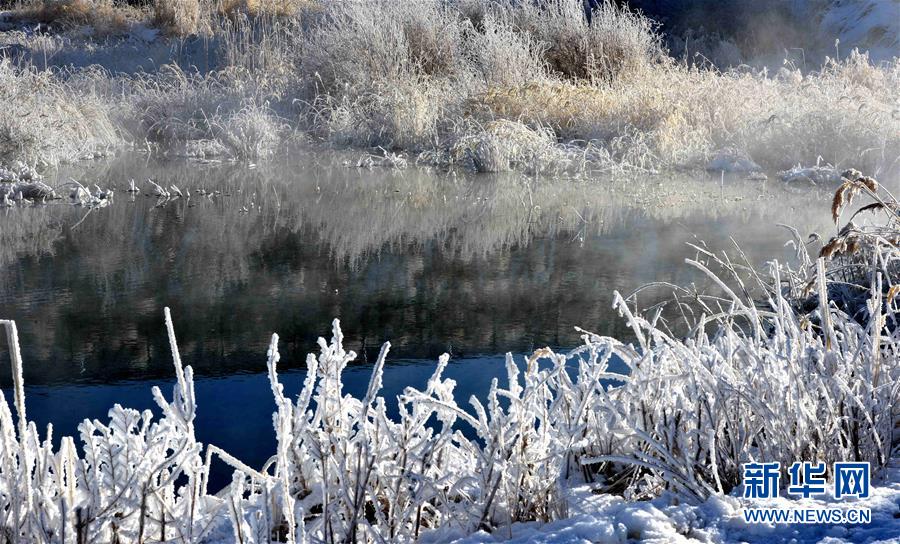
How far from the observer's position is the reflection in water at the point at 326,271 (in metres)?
3.91

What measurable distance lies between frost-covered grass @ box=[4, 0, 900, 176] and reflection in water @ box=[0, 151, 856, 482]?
1.23 metres

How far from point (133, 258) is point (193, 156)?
531 centimetres

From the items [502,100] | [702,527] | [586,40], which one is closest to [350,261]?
[702,527]

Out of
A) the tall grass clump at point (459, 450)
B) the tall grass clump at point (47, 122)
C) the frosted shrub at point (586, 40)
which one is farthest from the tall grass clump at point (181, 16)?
the tall grass clump at point (459, 450)

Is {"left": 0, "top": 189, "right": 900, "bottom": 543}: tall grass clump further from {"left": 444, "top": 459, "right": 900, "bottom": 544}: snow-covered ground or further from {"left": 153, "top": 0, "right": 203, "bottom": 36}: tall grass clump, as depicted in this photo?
{"left": 153, "top": 0, "right": 203, "bottom": 36}: tall grass clump

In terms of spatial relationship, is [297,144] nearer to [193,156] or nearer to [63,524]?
[193,156]

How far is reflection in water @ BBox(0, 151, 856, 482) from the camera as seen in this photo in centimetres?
391

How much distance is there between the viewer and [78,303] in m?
4.80

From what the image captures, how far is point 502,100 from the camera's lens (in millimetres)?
11141

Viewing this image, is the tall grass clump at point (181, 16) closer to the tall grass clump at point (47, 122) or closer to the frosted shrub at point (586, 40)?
the tall grass clump at point (47, 122)

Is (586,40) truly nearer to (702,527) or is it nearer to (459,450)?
(459,450)

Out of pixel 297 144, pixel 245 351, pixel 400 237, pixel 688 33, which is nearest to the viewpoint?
pixel 245 351

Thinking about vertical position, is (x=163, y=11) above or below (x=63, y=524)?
above

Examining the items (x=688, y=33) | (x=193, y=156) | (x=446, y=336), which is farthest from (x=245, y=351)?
(x=688, y=33)
